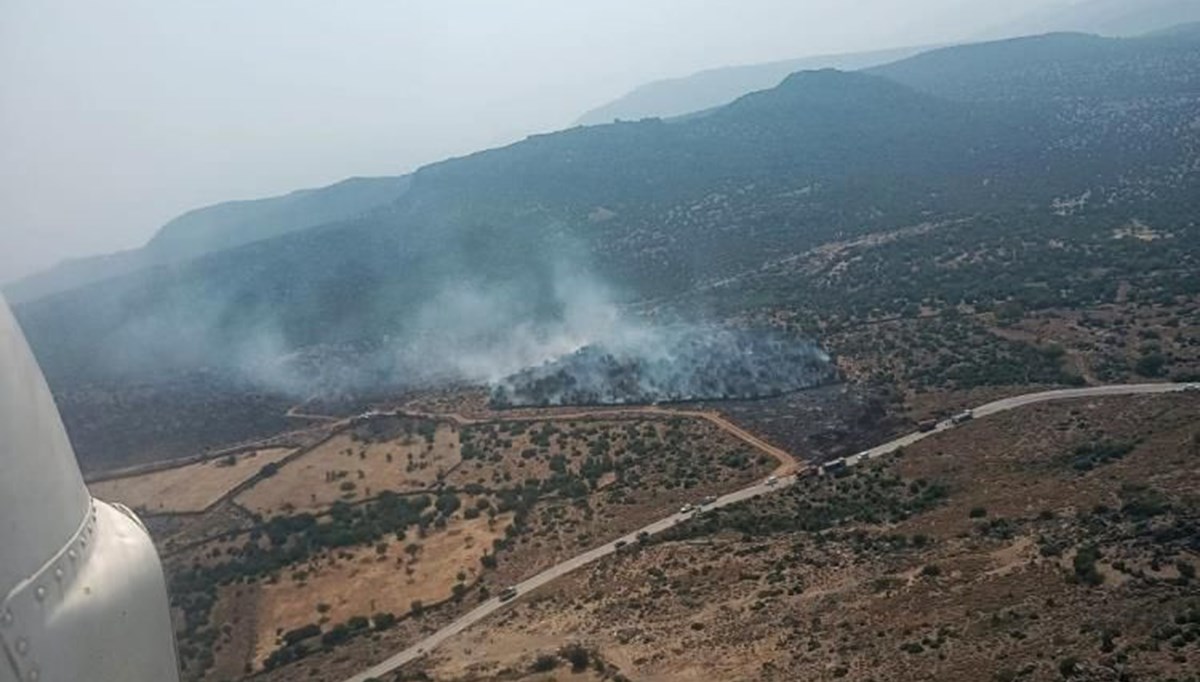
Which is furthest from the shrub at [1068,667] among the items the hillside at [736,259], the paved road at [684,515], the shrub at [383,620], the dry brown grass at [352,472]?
the dry brown grass at [352,472]

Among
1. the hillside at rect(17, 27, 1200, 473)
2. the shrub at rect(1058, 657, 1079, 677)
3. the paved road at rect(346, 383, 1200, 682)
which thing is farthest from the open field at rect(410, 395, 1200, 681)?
the hillside at rect(17, 27, 1200, 473)

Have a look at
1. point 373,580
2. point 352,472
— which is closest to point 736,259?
point 352,472

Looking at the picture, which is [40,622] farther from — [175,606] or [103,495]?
[103,495]

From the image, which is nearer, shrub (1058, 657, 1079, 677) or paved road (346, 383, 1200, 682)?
shrub (1058, 657, 1079, 677)

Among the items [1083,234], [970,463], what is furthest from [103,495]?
[1083,234]

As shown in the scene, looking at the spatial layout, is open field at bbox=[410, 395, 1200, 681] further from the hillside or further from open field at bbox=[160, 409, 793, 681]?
the hillside

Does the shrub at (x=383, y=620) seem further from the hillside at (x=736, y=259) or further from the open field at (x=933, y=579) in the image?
the hillside at (x=736, y=259)
